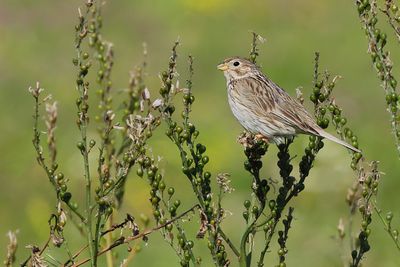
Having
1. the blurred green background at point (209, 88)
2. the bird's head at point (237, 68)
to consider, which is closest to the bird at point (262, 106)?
the bird's head at point (237, 68)

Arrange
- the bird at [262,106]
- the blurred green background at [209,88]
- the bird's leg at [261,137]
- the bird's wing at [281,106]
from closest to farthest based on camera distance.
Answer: the bird's leg at [261,137] → the bird's wing at [281,106] → the bird at [262,106] → the blurred green background at [209,88]

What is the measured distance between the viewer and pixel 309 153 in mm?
5973

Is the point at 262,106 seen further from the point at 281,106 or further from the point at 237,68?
the point at 237,68

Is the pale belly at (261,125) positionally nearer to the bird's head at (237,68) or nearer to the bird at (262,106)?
the bird at (262,106)

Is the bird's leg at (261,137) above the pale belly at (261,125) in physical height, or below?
below

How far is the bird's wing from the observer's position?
7621 millimetres

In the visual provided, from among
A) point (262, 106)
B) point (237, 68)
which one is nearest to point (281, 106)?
point (262, 106)

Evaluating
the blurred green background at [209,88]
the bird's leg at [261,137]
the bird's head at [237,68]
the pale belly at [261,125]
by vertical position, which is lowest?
the bird's leg at [261,137]

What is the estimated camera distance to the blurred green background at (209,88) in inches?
522

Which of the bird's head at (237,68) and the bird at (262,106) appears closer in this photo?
the bird at (262,106)

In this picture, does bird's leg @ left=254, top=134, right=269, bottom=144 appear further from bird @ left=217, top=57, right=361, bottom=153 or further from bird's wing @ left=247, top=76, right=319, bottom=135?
bird's wing @ left=247, top=76, right=319, bottom=135

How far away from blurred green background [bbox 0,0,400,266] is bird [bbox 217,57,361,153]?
1.54 metres

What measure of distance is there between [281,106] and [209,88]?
10.4 metres

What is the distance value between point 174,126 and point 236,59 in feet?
10.00
